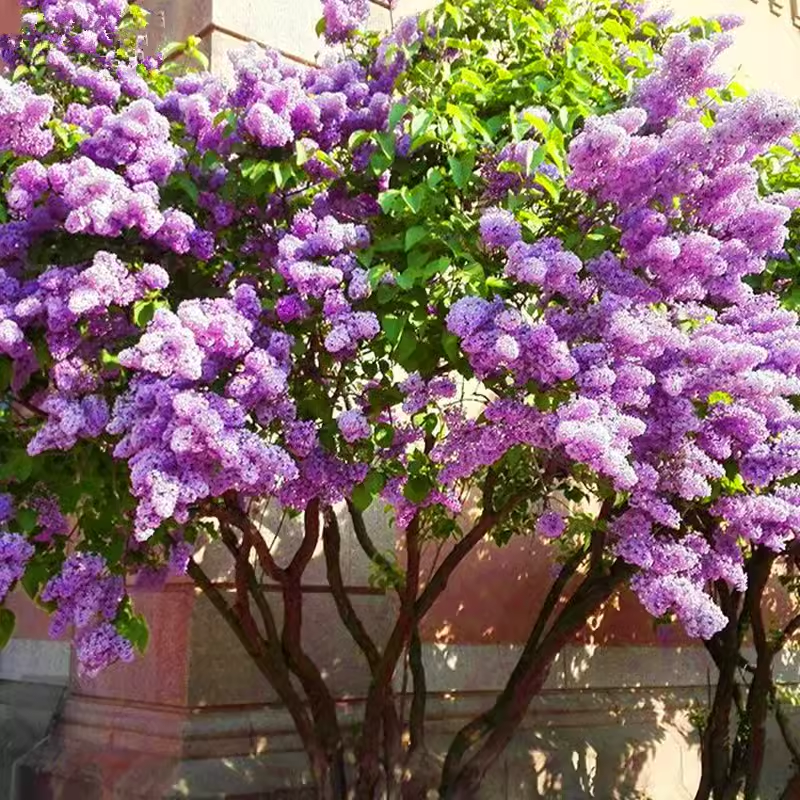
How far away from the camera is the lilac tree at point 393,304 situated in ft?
10.5

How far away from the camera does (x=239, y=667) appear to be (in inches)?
213

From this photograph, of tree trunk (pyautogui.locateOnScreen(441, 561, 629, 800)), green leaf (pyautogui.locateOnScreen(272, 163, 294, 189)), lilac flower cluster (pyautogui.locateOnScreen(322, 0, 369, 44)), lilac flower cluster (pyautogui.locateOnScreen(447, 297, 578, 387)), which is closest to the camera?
lilac flower cluster (pyautogui.locateOnScreen(447, 297, 578, 387))

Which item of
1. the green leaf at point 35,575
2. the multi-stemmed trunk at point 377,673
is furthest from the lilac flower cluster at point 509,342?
the green leaf at point 35,575

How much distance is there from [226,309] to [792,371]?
5.55ft

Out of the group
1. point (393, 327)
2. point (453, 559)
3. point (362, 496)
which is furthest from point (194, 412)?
point (453, 559)

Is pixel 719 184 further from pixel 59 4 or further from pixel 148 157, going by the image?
pixel 59 4

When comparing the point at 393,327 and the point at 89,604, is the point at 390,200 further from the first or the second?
the point at 89,604

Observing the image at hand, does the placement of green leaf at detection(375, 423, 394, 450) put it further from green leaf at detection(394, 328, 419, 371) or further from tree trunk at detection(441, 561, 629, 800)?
tree trunk at detection(441, 561, 629, 800)

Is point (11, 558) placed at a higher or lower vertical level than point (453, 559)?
lower

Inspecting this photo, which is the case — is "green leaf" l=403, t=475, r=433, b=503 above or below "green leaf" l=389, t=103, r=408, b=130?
below

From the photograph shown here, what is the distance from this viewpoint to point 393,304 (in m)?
3.47

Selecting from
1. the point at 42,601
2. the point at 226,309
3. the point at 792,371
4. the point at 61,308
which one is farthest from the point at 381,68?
the point at 42,601

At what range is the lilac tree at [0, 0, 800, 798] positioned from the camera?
3.19m

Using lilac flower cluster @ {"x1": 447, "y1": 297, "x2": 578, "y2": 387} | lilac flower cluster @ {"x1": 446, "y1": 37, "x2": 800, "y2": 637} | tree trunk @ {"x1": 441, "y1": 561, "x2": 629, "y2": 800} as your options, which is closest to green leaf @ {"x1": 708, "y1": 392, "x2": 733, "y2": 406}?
lilac flower cluster @ {"x1": 446, "y1": 37, "x2": 800, "y2": 637}
